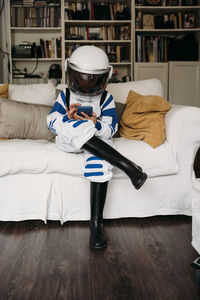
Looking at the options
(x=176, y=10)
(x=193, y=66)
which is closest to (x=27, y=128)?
(x=193, y=66)

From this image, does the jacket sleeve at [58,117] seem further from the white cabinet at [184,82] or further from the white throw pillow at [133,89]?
the white cabinet at [184,82]

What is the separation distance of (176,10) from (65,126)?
3284 millimetres

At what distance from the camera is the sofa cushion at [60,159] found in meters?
1.73

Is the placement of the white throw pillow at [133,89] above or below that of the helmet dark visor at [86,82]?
below

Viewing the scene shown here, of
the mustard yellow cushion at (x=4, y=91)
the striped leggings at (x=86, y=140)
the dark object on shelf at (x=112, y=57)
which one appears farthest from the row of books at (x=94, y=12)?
the striped leggings at (x=86, y=140)

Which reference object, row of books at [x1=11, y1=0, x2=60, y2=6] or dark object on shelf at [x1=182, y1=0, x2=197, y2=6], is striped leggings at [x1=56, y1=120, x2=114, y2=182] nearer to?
row of books at [x1=11, y1=0, x2=60, y2=6]

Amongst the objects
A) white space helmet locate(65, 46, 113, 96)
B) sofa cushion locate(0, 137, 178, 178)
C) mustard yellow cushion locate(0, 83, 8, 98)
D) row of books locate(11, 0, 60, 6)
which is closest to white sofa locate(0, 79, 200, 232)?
sofa cushion locate(0, 137, 178, 178)

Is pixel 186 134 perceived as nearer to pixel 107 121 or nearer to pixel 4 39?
pixel 107 121

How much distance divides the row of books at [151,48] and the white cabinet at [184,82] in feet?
0.81

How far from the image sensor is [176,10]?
13.6 ft

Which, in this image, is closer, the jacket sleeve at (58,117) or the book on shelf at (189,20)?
the jacket sleeve at (58,117)

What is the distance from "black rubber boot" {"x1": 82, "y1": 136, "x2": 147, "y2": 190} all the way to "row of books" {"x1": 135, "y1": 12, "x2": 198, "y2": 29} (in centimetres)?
299

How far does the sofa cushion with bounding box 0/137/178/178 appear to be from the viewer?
1.73m

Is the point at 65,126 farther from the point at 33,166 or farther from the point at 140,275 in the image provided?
the point at 140,275
